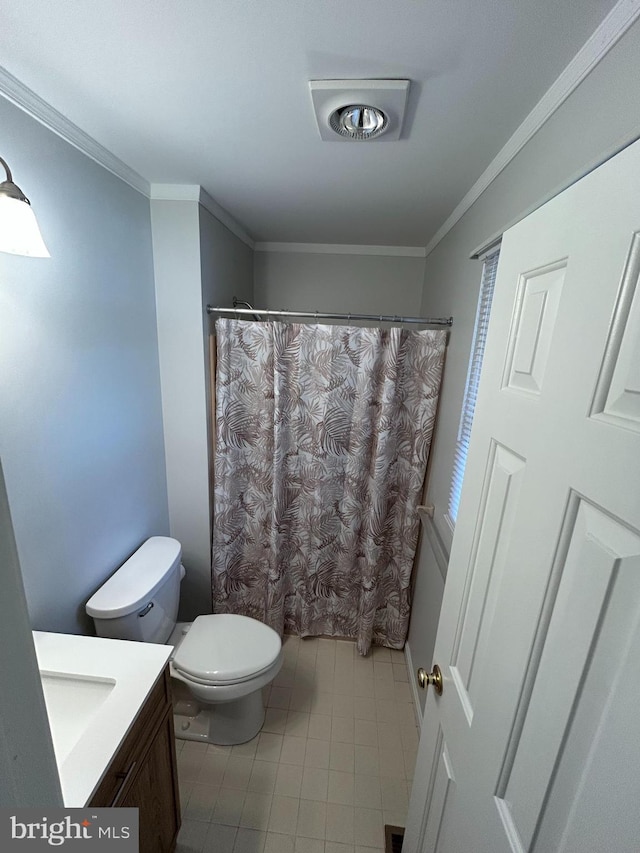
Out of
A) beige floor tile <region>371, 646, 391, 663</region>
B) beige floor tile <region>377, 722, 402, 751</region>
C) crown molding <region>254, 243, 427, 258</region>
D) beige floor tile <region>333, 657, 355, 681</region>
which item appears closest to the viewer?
beige floor tile <region>377, 722, 402, 751</region>

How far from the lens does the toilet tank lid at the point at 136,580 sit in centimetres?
123

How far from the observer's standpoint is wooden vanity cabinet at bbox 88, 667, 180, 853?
81cm

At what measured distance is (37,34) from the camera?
731 millimetres

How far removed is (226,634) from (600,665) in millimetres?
1482

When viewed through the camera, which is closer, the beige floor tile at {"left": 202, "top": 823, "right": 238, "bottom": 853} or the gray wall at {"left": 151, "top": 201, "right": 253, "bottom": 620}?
the beige floor tile at {"left": 202, "top": 823, "right": 238, "bottom": 853}

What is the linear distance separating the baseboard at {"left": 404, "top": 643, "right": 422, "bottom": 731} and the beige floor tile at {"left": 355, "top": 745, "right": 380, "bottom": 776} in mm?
232

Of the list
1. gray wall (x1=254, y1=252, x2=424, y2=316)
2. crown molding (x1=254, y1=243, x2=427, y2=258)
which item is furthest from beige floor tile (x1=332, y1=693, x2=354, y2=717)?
crown molding (x1=254, y1=243, x2=427, y2=258)

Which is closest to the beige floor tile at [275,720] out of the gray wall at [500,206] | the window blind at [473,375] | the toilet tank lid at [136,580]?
the gray wall at [500,206]

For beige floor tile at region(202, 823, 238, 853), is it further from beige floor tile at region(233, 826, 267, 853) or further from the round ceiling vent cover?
the round ceiling vent cover

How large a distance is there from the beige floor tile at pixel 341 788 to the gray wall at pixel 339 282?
2442mm

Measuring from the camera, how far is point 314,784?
1418 millimetres

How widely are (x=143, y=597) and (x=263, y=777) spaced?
91cm

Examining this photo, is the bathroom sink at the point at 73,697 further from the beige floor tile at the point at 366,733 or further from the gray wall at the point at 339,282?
the gray wall at the point at 339,282

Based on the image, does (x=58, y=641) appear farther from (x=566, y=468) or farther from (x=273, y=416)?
(x=566, y=468)
